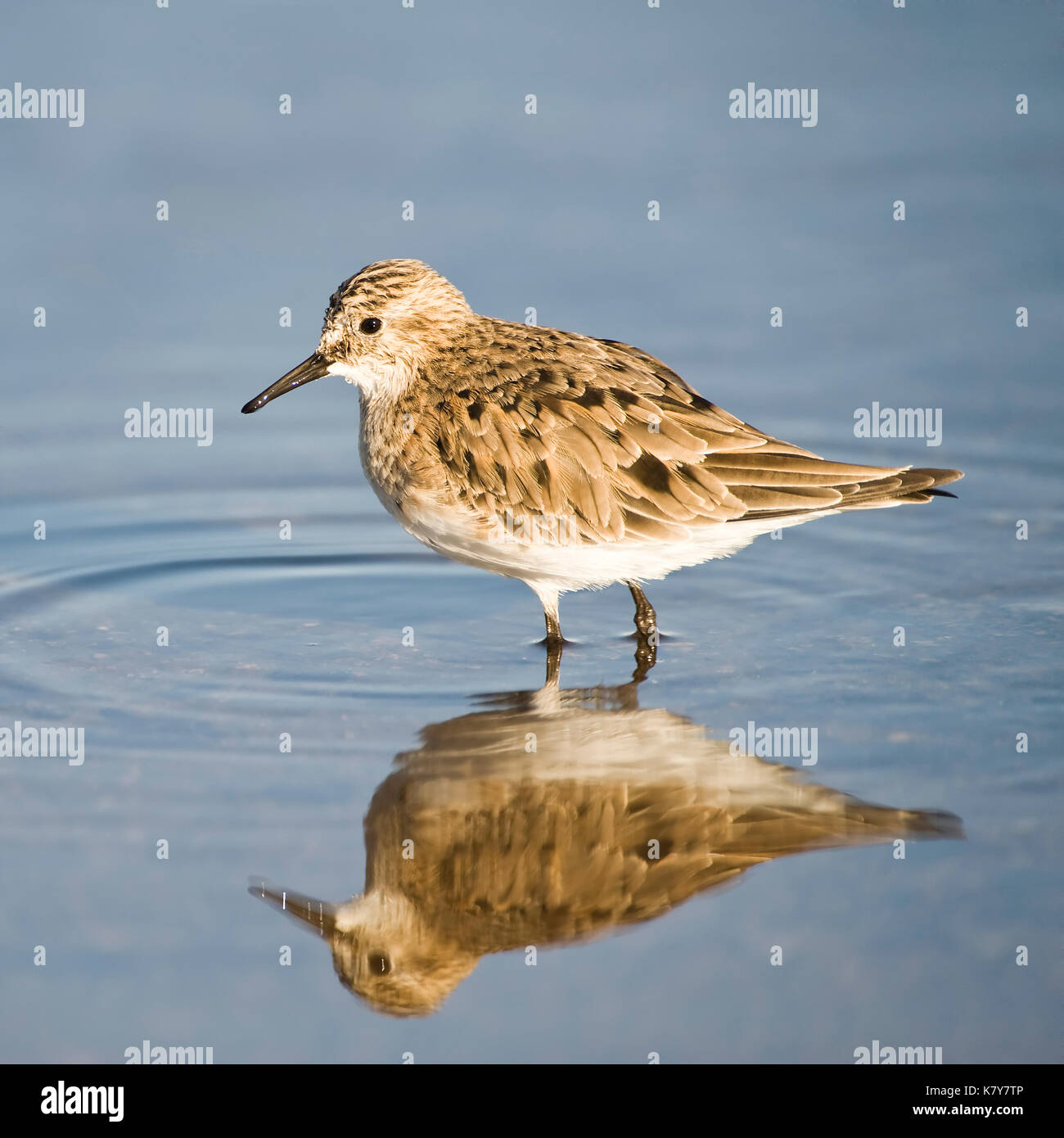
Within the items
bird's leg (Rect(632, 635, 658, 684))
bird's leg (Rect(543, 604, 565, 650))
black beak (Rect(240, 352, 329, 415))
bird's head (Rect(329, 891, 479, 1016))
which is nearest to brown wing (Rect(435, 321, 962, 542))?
bird's leg (Rect(543, 604, 565, 650))

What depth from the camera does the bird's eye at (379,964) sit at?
6.31 meters

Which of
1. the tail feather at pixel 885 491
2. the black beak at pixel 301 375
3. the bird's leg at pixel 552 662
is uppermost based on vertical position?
the black beak at pixel 301 375

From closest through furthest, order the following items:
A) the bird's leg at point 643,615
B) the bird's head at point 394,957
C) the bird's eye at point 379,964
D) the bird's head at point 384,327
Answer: the bird's head at point 394,957
the bird's eye at point 379,964
the bird's leg at point 643,615
the bird's head at point 384,327

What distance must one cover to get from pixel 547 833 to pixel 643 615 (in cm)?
238

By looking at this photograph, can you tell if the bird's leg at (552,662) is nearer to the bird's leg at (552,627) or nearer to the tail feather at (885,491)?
the bird's leg at (552,627)

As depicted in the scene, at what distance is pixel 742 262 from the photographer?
12820 mm

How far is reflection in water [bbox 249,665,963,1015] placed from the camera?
6453mm

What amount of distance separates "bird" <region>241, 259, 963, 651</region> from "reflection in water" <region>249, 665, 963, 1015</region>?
0.99 meters

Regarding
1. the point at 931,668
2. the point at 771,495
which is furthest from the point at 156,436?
the point at 931,668

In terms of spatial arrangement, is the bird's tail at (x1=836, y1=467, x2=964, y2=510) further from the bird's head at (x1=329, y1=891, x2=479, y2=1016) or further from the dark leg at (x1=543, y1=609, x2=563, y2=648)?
the bird's head at (x1=329, y1=891, x2=479, y2=1016)

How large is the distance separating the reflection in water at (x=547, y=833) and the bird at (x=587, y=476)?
99cm

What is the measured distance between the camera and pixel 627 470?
28.7ft

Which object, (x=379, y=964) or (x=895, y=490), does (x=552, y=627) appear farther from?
(x=379, y=964)

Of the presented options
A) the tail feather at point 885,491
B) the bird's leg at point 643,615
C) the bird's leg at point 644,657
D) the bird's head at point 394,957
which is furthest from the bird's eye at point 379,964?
the tail feather at point 885,491
